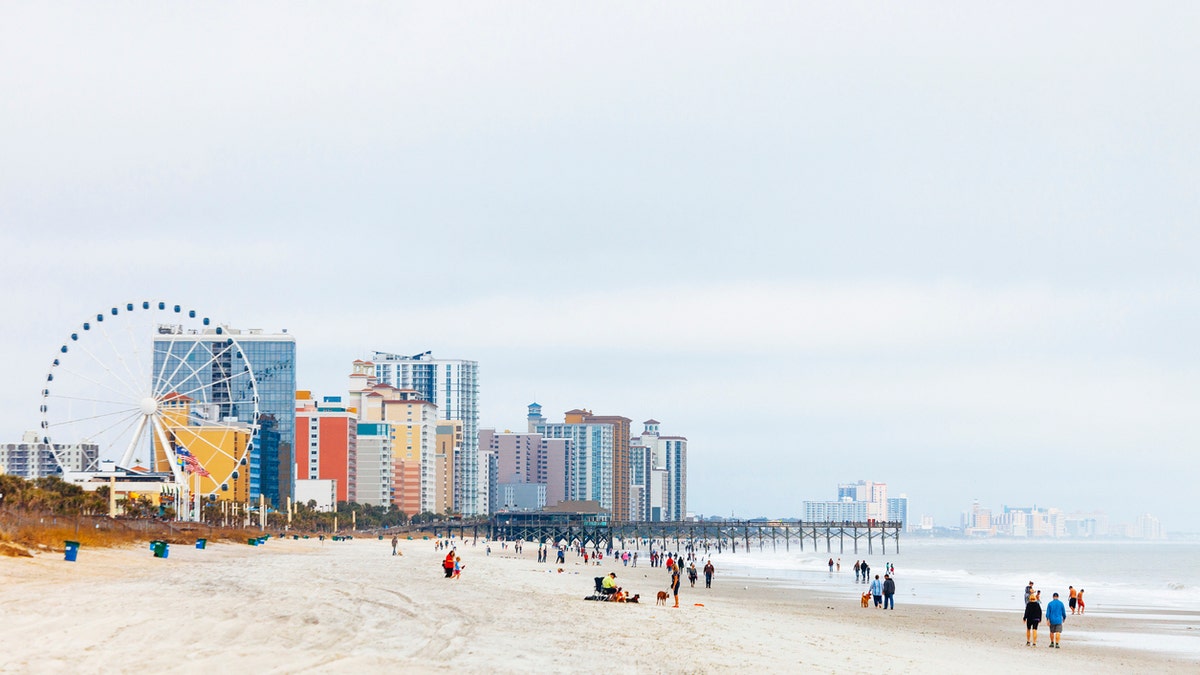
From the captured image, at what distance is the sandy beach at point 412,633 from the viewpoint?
18203mm

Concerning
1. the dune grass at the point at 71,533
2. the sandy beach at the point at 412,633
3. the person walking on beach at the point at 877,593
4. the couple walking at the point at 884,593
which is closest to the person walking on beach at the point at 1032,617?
the sandy beach at the point at 412,633

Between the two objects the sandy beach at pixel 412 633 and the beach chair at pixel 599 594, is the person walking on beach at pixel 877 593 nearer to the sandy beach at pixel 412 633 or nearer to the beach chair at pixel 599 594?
the sandy beach at pixel 412 633

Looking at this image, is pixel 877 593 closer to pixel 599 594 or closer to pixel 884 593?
pixel 884 593

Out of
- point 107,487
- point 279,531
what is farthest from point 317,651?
point 279,531

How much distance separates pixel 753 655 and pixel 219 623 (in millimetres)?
9690

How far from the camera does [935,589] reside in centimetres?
7175

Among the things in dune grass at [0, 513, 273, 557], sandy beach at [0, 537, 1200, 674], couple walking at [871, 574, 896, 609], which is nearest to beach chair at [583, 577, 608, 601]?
sandy beach at [0, 537, 1200, 674]

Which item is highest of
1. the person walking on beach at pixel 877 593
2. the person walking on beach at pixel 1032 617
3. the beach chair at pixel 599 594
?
the beach chair at pixel 599 594

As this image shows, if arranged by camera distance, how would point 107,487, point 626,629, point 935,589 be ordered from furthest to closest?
1. point 107,487
2. point 935,589
3. point 626,629

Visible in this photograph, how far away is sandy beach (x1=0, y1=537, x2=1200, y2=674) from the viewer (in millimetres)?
18203

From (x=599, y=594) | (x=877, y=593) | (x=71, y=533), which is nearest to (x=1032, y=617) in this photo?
(x=599, y=594)

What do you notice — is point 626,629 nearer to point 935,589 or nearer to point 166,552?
point 166,552

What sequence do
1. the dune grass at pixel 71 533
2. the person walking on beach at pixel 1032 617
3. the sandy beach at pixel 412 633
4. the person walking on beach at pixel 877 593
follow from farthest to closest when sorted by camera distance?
the person walking on beach at pixel 877 593 → the dune grass at pixel 71 533 → the person walking on beach at pixel 1032 617 → the sandy beach at pixel 412 633

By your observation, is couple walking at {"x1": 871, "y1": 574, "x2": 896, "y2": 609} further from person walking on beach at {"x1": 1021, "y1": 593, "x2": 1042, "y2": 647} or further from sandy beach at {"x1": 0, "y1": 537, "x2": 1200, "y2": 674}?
person walking on beach at {"x1": 1021, "y1": 593, "x2": 1042, "y2": 647}
